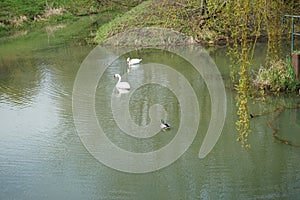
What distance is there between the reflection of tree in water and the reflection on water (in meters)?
0.07

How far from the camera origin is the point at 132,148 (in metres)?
6.89

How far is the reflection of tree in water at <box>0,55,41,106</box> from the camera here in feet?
32.3

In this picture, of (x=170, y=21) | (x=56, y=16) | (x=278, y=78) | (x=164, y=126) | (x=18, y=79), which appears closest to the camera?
(x=164, y=126)

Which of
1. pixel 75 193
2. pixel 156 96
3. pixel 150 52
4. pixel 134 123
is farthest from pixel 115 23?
pixel 75 193

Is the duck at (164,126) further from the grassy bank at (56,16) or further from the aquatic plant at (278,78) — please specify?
the grassy bank at (56,16)

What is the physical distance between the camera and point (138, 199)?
5414 millimetres

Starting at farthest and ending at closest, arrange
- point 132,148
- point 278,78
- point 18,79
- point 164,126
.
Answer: point 18,79, point 278,78, point 164,126, point 132,148

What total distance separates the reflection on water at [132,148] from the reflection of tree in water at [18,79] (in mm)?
69

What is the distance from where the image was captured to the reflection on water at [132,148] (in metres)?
5.57

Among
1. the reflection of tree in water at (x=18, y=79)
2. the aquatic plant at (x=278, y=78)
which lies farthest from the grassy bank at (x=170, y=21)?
the aquatic plant at (x=278, y=78)

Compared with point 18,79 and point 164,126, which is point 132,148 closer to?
point 164,126

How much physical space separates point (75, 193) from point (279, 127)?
3.30 m

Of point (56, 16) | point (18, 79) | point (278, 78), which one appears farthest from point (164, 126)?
point (56, 16)

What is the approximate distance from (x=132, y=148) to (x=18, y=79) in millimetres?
5535
